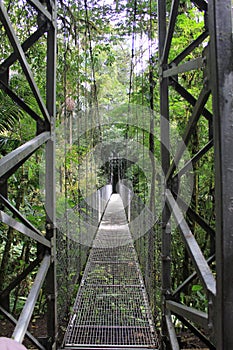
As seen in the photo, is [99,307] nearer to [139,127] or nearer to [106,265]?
[106,265]

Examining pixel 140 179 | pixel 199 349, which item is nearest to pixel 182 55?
pixel 199 349

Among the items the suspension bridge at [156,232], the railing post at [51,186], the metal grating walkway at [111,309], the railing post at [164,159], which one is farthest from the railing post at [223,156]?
the metal grating walkway at [111,309]

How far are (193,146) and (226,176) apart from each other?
174 centimetres

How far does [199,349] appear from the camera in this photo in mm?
1842

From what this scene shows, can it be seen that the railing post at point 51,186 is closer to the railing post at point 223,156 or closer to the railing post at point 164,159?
A: the railing post at point 164,159

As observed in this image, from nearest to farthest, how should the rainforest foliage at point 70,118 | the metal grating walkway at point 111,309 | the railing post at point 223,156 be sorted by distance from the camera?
the railing post at point 223,156 < the metal grating walkway at point 111,309 < the rainforest foliage at point 70,118

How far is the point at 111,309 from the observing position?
2367 millimetres

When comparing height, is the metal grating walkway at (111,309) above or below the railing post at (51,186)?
below

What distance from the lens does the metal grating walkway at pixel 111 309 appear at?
193 cm

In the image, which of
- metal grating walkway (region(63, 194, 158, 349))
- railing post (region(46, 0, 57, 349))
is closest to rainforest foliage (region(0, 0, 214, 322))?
railing post (region(46, 0, 57, 349))

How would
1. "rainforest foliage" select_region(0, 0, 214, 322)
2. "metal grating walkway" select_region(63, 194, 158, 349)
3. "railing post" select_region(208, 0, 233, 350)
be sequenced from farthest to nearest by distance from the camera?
"rainforest foliage" select_region(0, 0, 214, 322)
"metal grating walkway" select_region(63, 194, 158, 349)
"railing post" select_region(208, 0, 233, 350)

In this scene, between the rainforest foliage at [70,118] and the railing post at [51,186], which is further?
the rainforest foliage at [70,118]

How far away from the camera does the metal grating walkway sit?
193 centimetres

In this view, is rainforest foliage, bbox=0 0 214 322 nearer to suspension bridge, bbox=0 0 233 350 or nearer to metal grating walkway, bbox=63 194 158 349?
suspension bridge, bbox=0 0 233 350
